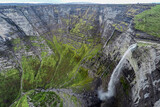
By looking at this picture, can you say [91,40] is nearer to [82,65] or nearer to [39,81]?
[82,65]

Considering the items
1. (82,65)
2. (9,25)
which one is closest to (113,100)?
(82,65)

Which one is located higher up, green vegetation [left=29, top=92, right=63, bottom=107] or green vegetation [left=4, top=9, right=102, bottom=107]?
green vegetation [left=4, top=9, right=102, bottom=107]

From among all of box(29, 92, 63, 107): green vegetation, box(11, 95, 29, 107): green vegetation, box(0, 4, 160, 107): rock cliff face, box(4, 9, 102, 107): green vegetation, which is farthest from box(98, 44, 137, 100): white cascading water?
box(11, 95, 29, 107): green vegetation

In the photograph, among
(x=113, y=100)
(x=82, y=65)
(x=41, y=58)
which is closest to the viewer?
(x=113, y=100)

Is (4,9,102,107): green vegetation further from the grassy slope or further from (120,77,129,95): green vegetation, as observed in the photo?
(120,77,129,95): green vegetation

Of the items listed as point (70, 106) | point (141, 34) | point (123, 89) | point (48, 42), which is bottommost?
point (70, 106)

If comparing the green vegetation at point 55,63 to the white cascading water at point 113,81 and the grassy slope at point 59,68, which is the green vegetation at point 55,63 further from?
the white cascading water at point 113,81

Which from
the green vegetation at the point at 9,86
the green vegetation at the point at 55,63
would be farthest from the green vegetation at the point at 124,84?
the green vegetation at the point at 9,86

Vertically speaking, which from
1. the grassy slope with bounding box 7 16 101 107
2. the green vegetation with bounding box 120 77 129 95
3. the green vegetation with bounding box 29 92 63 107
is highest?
the green vegetation with bounding box 120 77 129 95
